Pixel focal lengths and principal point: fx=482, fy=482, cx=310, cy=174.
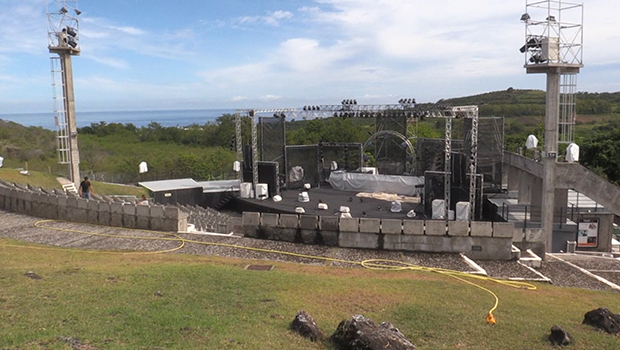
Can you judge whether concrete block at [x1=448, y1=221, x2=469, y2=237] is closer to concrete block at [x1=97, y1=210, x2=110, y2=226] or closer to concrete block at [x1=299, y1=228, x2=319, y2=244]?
concrete block at [x1=299, y1=228, x2=319, y2=244]

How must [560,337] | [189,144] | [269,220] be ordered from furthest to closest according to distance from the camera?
[189,144]
[269,220]
[560,337]

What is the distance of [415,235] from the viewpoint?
1496 cm

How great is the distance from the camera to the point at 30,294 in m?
8.53

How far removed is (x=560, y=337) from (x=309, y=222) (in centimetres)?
901

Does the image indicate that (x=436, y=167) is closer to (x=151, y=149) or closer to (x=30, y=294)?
(x=30, y=294)

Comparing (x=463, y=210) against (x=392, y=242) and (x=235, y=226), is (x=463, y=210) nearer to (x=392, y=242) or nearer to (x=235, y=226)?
(x=392, y=242)

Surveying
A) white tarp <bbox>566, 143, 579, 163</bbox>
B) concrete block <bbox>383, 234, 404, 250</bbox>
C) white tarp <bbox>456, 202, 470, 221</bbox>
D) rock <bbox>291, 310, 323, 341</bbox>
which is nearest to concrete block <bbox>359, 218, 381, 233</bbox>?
concrete block <bbox>383, 234, 404, 250</bbox>

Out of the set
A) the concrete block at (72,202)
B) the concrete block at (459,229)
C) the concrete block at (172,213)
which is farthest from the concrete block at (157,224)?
the concrete block at (459,229)

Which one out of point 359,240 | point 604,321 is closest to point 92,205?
point 359,240

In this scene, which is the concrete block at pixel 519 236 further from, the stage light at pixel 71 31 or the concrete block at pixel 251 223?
the stage light at pixel 71 31

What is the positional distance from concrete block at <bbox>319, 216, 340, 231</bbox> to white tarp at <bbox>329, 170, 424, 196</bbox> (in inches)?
562

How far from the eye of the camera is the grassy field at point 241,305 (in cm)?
705

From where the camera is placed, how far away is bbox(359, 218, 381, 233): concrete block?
49.4 ft

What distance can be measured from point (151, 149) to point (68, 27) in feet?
112
